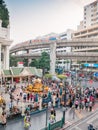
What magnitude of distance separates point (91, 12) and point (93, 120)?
87669mm

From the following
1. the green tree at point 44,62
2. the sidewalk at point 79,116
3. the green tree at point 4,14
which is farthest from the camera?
the green tree at point 44,62

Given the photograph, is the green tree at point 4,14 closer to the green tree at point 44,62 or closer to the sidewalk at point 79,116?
the green tree at point 44,62

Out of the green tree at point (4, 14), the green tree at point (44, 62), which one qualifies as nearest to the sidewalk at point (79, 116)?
the green tree at point (4, 14)

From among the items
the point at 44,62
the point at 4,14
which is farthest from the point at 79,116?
the point at 44,62

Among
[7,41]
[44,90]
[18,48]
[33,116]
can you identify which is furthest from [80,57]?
[33,116]

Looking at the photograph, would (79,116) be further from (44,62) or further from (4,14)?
(44,62)

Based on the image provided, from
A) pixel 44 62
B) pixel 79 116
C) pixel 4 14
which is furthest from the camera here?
pixel 44 62

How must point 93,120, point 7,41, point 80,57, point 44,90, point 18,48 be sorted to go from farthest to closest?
point 18,48, point 80,57, point 7,41, point 44,90, point 93,120

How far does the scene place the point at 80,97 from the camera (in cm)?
2814

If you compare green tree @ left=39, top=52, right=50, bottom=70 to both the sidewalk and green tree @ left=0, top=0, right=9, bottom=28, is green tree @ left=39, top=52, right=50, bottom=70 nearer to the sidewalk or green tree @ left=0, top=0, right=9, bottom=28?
green tree @ left=0, top=0, right=9, bottom=28

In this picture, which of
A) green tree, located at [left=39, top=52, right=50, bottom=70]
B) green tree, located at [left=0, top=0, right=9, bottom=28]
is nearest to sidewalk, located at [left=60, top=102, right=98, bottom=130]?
green tree, located at [left=0, top=0, right=9, bottom=28]

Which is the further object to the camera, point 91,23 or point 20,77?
point 91,23

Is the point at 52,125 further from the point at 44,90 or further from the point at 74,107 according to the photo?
the point at 44,90

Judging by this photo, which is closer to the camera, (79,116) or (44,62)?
(79,116)
